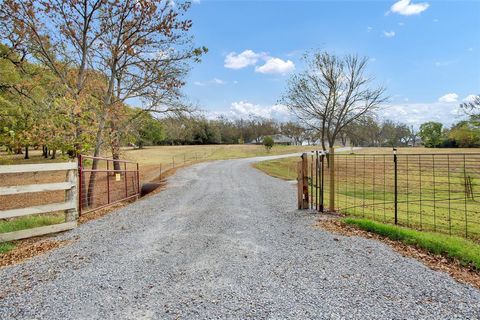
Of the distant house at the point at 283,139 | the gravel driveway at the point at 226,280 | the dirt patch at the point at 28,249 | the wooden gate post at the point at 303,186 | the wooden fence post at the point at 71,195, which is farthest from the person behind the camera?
the distant house at the point at 283,139

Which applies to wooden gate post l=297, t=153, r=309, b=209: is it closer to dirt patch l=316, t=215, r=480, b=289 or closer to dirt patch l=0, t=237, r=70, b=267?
dirt patch l=316, t=215, r=480, b=289

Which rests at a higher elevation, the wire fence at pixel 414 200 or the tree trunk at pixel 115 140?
the tree trunk at pixel 115 140

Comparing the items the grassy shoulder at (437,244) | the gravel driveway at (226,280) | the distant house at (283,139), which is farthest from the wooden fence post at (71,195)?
the distant house at (283,139)

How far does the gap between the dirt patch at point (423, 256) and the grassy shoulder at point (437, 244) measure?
104 mm

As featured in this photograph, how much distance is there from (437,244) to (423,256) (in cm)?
48

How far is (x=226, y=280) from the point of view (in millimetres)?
3477

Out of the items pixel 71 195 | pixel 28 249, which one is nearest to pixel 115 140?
pixel 71 195

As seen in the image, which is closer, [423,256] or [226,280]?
[226,280]

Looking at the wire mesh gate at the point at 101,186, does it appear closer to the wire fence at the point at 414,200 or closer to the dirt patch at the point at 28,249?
the dirt patch at the point at 28,249

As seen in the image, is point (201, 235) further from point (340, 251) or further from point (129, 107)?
point (129, 107)

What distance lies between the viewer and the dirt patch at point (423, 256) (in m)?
3.72

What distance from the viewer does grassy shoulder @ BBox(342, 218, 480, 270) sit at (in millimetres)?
4223

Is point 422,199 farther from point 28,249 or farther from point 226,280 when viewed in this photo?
point 28,249

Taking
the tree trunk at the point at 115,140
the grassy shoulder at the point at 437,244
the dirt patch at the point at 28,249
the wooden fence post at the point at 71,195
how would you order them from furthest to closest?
1. the tree trunk at the point at 115,140
2. the wooden fence post at the point at 71,195
3. the dirt patch at the point at 28,249
4. the grassy shoulder at the point at 437,244
